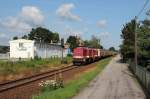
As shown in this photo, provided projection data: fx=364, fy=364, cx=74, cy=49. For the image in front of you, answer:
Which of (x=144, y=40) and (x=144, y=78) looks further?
(x=144, y=40)

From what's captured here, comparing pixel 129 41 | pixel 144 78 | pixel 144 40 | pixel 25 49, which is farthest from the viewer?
pixel 25 49

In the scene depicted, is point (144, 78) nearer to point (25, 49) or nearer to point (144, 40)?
point (144, 40)

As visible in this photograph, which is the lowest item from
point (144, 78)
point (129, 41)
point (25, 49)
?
point (144, 78)

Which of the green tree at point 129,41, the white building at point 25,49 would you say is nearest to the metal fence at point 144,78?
the green tree at point 129,41

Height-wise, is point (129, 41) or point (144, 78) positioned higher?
point (129, 41)

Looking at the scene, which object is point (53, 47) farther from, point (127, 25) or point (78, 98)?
point (78, 98)

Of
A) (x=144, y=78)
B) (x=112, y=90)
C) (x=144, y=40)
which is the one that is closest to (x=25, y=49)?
(x=144, y=40)

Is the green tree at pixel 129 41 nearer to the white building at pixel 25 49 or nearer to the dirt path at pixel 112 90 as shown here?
the dirt path at pixel 112 90

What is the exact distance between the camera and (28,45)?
8919 cm

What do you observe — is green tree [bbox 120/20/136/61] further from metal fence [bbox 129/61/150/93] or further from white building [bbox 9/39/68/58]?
white building [bbox 9/39/68/58]

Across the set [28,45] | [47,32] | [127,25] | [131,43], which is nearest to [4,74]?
[131,43]

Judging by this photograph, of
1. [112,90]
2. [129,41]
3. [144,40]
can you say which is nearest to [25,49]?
[129,41]

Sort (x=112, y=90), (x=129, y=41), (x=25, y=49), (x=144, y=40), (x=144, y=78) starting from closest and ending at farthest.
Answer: (x=112, y=90) → (x=144, y=78) → (x=144, y=40) → (x=129, y=41) → (x=25, y=49)

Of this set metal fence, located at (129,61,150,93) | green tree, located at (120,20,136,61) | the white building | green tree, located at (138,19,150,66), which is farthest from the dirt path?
the white building
